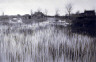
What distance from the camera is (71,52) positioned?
3.58 metres

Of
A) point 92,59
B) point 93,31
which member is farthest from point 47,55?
point 93,31

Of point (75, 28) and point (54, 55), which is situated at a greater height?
point (75, 28)

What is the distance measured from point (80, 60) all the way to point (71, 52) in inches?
22.4

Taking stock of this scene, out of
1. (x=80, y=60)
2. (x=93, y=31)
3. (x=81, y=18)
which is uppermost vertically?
(x=81, y=18)

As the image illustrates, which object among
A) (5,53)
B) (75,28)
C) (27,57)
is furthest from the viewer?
(75,28)

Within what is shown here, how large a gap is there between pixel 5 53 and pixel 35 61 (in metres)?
1.25

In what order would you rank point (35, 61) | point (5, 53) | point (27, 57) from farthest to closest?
point (5, 53) < point (27, 57) < point (35, 61)

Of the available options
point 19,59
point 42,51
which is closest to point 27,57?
point 19,59

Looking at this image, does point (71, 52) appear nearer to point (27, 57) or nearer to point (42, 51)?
point (42, 51)

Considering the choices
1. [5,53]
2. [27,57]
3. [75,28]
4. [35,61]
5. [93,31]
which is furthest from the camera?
[75,28]

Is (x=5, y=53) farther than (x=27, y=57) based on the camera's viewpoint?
Yes

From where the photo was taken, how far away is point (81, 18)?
8.58m

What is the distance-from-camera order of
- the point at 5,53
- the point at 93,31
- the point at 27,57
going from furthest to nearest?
the point at 93,31 → the point at 5,53 → the point at 27,57

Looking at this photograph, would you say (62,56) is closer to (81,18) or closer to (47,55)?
(47,55)
